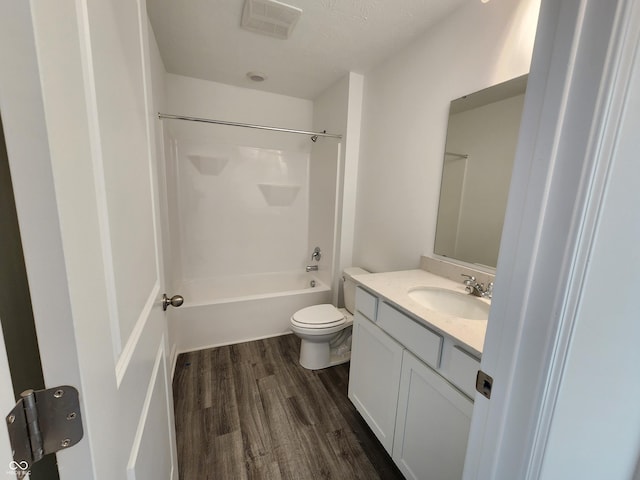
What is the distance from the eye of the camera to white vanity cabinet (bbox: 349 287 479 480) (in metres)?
0.97

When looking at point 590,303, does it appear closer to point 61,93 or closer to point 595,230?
point 595,230

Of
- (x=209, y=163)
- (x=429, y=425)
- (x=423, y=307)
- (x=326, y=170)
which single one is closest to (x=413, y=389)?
(x=429, y=425)

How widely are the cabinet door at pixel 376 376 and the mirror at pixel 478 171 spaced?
67cm

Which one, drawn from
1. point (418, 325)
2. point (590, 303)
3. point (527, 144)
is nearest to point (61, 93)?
point (527, 144)

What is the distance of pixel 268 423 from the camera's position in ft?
5.24

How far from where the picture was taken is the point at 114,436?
0.46 metres

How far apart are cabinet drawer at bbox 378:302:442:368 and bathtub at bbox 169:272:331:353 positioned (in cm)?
133

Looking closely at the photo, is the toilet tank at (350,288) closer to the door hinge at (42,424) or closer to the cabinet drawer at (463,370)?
the cabinet drawer at (463,370)

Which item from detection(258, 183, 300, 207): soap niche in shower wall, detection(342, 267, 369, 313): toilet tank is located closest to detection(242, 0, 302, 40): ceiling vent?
detection(258, 183, 300, 207): soap niche in shower wall

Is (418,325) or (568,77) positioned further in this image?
(418,325)

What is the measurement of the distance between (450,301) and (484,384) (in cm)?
89

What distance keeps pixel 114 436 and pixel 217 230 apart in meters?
2.58

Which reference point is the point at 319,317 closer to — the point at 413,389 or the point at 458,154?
the point at 413,389

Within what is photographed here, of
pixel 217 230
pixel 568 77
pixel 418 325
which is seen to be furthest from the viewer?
pixel 217 230
